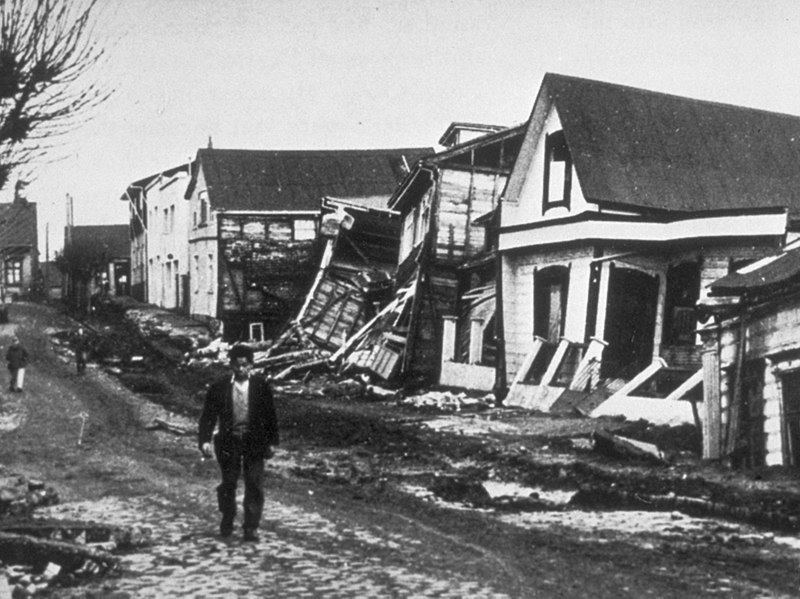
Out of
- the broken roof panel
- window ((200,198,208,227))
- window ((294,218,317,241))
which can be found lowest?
the broken roof panel

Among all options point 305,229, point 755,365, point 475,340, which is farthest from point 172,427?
point 305,229

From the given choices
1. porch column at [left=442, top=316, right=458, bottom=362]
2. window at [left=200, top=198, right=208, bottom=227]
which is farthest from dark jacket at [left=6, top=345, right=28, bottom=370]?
window at [left=200, top=198, right=208, bottom=227]

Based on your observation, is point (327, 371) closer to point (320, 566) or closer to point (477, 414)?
point (477, 414)

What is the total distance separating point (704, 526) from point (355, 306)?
22.5m

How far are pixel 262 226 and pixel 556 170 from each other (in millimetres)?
20159

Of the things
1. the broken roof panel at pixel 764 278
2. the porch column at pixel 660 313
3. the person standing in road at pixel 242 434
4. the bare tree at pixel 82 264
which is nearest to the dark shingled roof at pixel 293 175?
the bare tree at pixel 82 264

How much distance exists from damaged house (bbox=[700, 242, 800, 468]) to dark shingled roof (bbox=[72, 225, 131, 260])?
186 feet

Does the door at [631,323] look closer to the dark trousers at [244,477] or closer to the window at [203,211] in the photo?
the dark trousers at [244,477]

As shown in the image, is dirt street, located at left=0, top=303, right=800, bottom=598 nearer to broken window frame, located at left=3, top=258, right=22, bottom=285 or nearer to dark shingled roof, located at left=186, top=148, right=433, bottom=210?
dark shingled roof, located at left=186, top=148, right=433, bottom=210

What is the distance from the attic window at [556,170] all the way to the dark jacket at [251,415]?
1413 centimetres

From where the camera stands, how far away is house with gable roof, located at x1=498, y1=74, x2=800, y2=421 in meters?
19.9

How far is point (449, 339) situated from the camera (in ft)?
85.1

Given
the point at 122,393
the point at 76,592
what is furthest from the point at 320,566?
the point at 122,393

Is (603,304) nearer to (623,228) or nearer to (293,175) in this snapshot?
(623,228)
